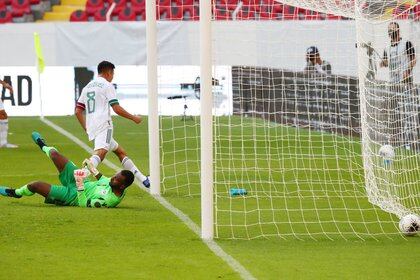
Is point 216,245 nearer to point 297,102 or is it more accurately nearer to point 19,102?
point 297,102

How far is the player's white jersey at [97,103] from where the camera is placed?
600 inches

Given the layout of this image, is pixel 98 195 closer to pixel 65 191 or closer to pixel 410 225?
pixel 65 191

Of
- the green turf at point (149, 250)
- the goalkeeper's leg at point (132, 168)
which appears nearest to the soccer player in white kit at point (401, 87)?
the green turf at point (149, 250)

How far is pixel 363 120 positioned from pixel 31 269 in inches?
213

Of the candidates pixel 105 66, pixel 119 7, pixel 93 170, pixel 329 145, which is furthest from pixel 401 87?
pixel 119 7

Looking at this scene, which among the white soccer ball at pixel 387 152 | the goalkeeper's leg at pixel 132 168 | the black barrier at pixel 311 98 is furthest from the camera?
the black barrier at pixel 311 98

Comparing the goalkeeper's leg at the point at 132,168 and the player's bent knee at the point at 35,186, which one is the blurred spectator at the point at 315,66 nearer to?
the goalkeeper's leg at the point at 132,168

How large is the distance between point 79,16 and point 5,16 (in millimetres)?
2188

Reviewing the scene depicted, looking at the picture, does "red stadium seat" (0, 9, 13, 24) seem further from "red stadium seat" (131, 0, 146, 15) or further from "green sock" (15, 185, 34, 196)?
"green sock" (15, 185, 34, 196)

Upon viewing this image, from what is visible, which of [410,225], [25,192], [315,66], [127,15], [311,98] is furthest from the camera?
[127,15]

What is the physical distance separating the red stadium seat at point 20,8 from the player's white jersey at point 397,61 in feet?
72.7

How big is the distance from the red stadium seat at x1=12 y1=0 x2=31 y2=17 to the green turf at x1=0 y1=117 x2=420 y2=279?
868 inches

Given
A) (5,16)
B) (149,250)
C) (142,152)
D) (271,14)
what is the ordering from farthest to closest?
1. (5,16)
2. (271,14)
3. (142,152)
4. (149,250)

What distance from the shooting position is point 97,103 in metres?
15.3
